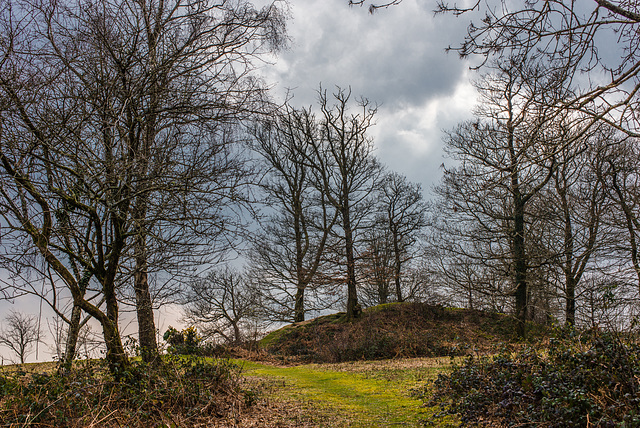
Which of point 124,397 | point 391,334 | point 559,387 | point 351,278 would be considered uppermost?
point 351,278

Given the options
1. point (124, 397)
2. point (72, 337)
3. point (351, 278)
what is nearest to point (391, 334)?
point (351, 278)

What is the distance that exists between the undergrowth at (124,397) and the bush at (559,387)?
9.78 feet

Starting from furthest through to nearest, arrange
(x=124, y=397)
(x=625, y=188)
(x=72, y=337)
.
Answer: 1. (x=625, y=188)
2. (x=72, y=337)
3. (x=124, y=397)

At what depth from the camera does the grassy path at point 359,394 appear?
518 cm

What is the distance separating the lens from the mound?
13.0 metres

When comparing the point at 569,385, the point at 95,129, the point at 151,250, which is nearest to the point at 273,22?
the point at 95,129

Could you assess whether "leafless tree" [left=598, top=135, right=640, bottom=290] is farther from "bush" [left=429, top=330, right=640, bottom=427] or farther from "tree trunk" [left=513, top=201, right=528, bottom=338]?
"bush" [left=429, top=330, right=640, bottom=427]

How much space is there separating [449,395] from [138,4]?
21.9 feet

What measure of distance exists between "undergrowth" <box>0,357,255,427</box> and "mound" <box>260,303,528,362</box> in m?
7.78

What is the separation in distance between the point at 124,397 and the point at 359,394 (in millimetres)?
3624

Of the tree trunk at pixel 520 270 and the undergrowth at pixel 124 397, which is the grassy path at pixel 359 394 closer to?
the undergrowth at pixel 124 397

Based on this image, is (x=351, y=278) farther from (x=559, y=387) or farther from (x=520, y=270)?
(x=559, y=387)

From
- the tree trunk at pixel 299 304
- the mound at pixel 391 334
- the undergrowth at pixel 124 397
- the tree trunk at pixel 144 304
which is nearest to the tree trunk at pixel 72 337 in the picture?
the undergrowth at pixel 124 397

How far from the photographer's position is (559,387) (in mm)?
3949
